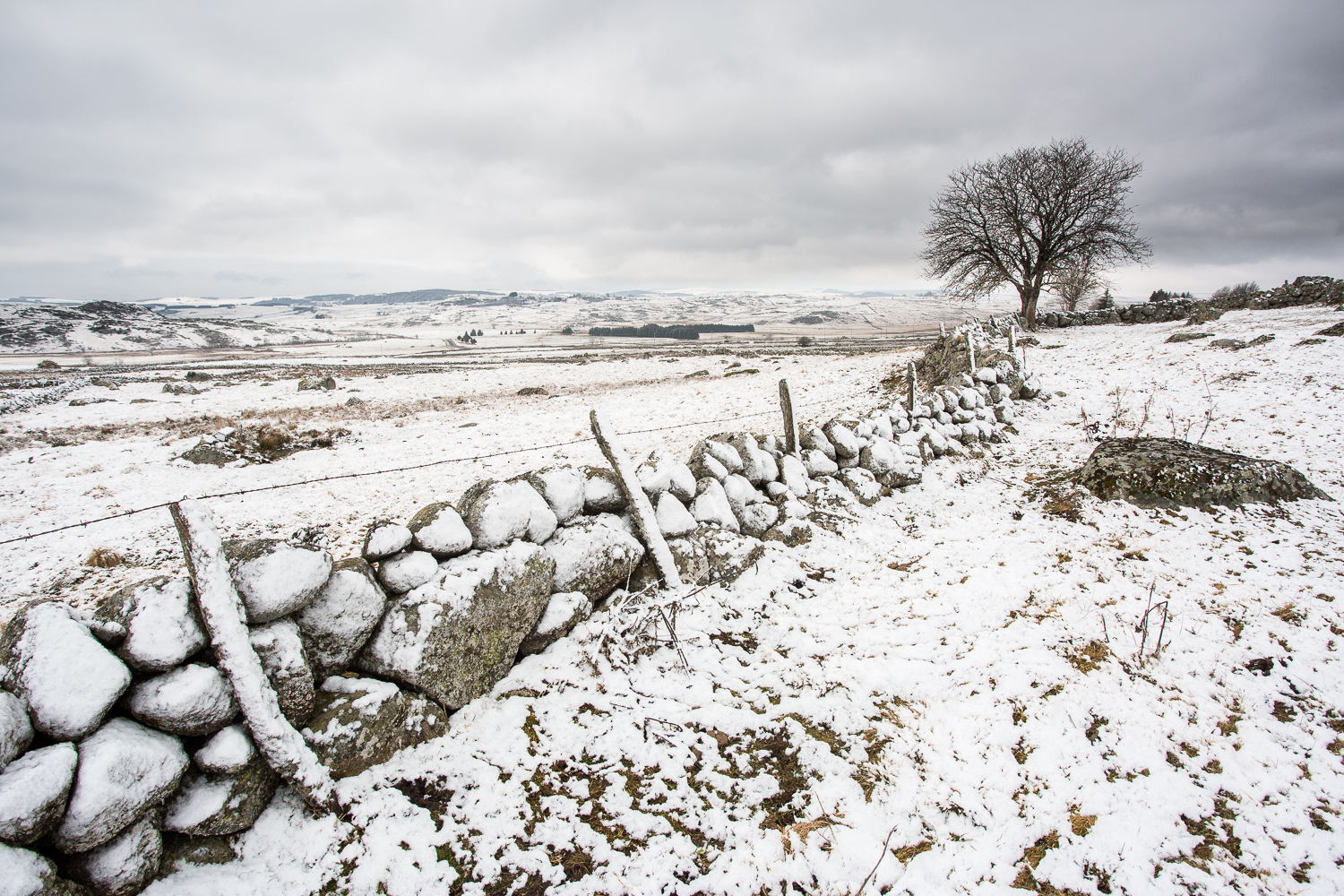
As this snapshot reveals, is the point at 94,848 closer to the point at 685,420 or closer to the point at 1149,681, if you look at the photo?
the point at 1149,681

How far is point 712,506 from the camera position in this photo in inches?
212

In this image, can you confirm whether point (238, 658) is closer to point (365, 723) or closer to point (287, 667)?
point (287, 667)

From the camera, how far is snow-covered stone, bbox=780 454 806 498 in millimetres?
6195

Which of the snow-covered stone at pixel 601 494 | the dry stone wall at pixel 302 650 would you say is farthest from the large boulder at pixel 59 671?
the snow-covered stone at pixel 601 494

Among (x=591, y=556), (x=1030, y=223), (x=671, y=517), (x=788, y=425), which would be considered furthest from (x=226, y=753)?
(x=1030, y=223)

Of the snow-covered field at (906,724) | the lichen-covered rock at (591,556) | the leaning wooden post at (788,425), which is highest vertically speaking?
the leaning wooden post at (788,425)

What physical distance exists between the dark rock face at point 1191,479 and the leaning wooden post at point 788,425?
3.64 meters

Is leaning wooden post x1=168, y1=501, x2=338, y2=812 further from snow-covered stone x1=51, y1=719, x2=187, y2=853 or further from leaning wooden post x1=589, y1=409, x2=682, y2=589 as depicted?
leaning wooden post x1=589, y1=409, x2=682, y2=589

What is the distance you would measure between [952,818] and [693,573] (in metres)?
2.68

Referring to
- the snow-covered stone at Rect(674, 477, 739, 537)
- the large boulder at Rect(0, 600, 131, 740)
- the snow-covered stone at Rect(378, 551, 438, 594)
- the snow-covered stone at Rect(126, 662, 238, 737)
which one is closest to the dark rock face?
the snow-covered stone at Rect(674, 477, 739, 537)

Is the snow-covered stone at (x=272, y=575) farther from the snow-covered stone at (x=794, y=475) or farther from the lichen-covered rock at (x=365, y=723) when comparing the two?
the snow-covered stone at (x=794, y=475)

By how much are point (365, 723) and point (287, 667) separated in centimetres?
56

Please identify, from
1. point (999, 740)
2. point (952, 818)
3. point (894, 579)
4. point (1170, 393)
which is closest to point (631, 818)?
point (952, 818)

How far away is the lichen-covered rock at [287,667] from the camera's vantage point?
2.88 m
